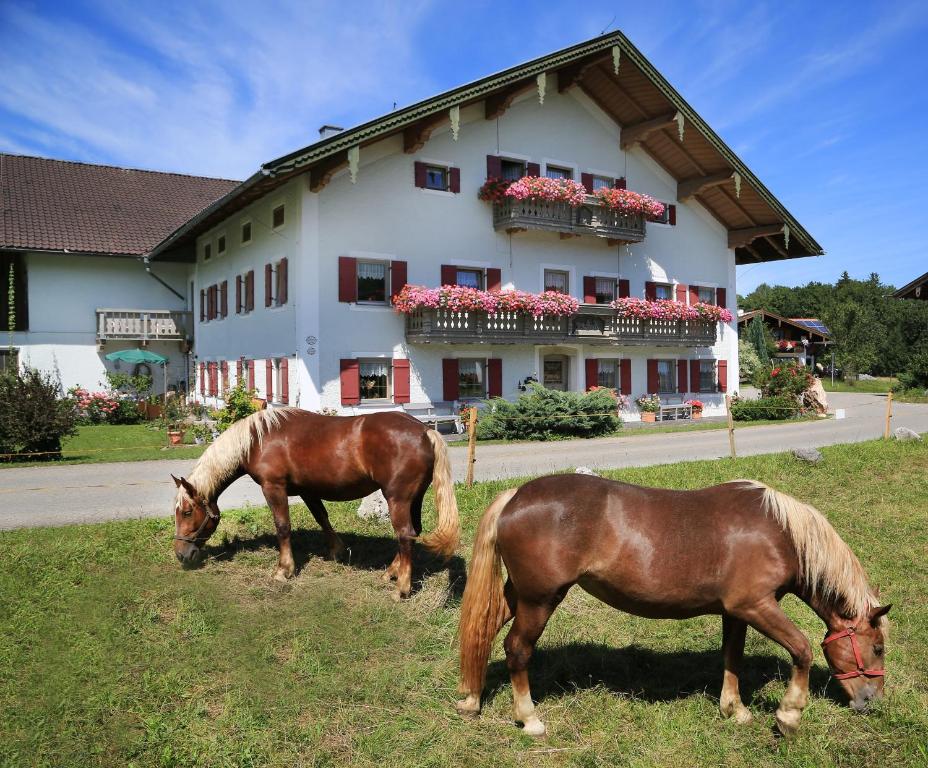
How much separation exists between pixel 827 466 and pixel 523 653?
1066cm

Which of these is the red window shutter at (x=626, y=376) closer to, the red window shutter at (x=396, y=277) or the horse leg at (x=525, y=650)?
the red window shutter at (x=396, y=277)

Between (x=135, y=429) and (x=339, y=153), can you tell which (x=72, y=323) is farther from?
(x=339, y=153)

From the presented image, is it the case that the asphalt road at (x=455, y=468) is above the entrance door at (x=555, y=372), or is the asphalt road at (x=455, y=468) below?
below

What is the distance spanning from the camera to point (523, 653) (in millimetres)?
4195

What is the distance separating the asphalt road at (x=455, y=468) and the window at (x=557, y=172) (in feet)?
29.8

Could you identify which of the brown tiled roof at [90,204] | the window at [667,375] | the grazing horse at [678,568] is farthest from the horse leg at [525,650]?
the brown tiled roof at [90,204]

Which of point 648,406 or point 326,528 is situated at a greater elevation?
point 648,406

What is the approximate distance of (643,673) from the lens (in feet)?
16.8

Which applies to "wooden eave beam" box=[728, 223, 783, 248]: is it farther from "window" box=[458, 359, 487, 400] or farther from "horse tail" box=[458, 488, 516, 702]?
"horse tail" box=[458, 488, 516, 702]

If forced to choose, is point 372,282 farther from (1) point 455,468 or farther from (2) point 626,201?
(2) point 626,201

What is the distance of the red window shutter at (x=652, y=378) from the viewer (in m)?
25.6

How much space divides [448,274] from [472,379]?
10.6 feet

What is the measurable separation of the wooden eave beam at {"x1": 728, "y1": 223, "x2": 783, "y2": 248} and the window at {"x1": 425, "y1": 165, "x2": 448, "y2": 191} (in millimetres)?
12862

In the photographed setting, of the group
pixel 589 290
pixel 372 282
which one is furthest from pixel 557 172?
pixel 372 282
